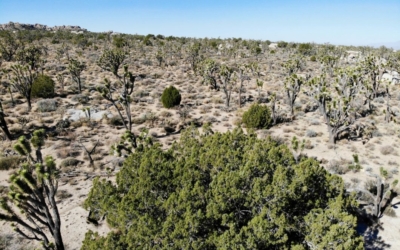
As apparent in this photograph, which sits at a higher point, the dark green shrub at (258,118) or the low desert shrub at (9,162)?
the dark green shrub at (258,118)

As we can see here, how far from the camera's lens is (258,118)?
21.0m

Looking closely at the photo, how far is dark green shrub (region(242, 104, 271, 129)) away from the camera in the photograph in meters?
21.1

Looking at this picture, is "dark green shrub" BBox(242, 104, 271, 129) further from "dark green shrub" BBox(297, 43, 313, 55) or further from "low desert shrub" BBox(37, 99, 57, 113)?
"dark green shrub" BBox(297, 43, 313, 55)

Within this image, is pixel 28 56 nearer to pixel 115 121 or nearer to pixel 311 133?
pixel 115 121

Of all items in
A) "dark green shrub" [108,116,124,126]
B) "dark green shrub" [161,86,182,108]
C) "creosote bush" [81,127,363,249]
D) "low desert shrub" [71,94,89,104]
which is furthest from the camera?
"low desert shrub" [71,94,89,104]

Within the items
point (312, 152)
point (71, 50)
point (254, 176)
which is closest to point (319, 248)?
point (254, 176)

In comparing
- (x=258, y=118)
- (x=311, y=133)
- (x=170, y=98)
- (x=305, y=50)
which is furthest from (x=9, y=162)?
(x=305, y=50)

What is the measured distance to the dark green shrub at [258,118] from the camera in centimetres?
2108

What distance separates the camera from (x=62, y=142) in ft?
63.2

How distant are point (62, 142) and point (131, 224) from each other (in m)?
14.0

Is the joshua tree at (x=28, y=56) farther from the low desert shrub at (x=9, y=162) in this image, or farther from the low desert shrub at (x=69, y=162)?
the low desert shrub at (x=69, y=162)

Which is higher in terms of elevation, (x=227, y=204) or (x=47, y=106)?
(x=227, y=204)

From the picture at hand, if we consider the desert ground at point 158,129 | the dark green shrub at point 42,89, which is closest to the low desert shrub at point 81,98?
the desert ground at point 158,129

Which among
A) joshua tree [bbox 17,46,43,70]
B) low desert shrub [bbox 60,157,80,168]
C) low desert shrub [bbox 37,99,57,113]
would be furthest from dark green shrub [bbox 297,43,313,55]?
low desert shrub [bbox 60,157,80,168]
